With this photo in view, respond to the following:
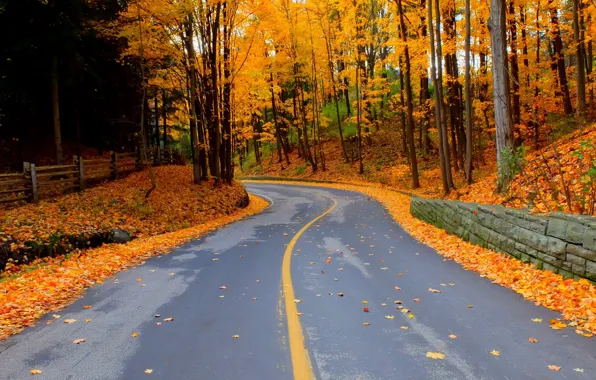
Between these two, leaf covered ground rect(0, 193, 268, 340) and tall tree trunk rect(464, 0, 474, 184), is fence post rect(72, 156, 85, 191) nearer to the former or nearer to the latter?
leaf covered ground rect(0, 193, 268, 340)

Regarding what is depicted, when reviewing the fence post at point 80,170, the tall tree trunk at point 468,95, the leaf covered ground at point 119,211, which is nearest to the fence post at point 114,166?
the leaf covered ground at point 119,211

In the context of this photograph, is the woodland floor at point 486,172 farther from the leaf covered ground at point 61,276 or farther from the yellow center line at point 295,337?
the leaf covered ground at point 61,276

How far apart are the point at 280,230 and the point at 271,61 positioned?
21591 millimetres

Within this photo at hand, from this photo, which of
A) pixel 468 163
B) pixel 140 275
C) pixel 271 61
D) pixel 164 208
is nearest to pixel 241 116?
pixel 271 61

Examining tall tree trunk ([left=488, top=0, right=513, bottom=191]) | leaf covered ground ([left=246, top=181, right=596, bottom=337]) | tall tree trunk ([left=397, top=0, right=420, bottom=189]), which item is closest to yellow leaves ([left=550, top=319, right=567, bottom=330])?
leaf covered ground ([left=246, top=181, right=596, bottom=337])

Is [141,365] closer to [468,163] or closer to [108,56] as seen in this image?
[468,163]

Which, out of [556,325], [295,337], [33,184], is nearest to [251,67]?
[33,184]

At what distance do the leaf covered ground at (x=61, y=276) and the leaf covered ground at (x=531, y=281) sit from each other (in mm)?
6490

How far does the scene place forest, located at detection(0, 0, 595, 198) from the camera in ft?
54.0

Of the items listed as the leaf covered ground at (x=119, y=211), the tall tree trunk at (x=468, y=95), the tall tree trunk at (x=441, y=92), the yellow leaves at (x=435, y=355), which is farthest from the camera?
the tall tree trunk at (x=441, y=92)

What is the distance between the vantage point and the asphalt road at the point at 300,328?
3629 mm

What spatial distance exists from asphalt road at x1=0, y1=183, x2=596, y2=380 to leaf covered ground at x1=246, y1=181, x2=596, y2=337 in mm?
198

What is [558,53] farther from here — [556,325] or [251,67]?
[556,325]

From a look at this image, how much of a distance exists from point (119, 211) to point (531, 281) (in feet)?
42.6
